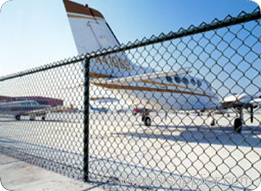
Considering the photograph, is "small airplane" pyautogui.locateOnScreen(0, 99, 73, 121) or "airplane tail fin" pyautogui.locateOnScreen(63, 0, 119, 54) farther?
"airplane tail fin" pyautogui.locateOnScreen(63, 0, 119, 54)

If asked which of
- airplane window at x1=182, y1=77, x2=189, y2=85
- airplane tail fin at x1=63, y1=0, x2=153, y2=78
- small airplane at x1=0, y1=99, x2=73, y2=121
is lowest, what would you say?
small airplane at x1=0, y1=99, x2=73, y2=121

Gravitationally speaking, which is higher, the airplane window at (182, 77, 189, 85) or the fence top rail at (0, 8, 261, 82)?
the airplane window at (182, 77, 189, 85)

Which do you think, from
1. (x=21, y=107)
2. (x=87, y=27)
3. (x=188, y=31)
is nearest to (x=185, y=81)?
(x=87, y=27)

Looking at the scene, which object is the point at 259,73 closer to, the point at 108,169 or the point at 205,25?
the point at 205,25

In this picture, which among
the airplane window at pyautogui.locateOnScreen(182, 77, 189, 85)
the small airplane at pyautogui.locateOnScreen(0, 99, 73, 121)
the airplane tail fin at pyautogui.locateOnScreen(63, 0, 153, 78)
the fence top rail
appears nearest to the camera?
the fence top rail

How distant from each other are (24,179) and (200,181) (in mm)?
2362

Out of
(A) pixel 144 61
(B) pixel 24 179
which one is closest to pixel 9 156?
(B) pixel 24 179

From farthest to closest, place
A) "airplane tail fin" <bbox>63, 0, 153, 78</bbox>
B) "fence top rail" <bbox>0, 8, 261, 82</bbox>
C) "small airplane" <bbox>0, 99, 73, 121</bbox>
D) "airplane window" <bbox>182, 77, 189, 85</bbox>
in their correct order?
1. "airplane window" <bbox>182, 77, 189, 85</bbox>
2. "airplane tail fin" <bbox>63, 0, 153, 78</bbox>
3. "small airplane" <bbox>0, 99, 73, 121</bbox>
4. "fence top rail" <bbox>0, 8, 261, 82</bbox>

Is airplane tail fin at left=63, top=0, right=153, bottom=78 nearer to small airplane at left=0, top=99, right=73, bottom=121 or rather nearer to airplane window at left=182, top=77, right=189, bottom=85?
small airplane at left=0, top=99, right=73, bottom=121

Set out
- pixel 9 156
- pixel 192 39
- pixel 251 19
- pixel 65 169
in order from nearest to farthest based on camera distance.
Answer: pixel 251 19
pixel 192 39
pixel 65 169
pixel 9 156

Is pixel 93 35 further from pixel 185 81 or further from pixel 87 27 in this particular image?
pixel 185 81

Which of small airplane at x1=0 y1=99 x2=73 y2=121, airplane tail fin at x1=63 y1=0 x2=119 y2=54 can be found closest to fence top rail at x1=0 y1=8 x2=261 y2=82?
small airplane at x1=0 y1=99 x2=73 y2=121

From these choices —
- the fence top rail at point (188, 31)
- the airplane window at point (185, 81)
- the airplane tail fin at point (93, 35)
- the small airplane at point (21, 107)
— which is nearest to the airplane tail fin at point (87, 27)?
the airplane tail fin at point (93, 35)

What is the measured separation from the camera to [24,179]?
2.63m
